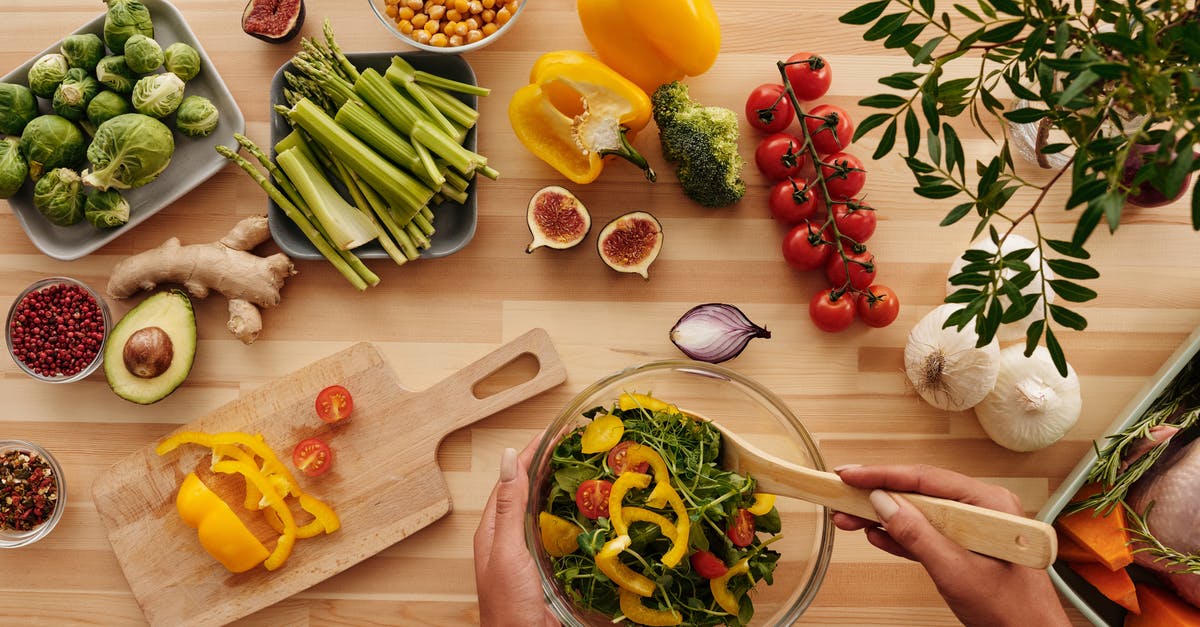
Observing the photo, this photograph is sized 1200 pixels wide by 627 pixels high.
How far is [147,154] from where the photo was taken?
88.6 inches

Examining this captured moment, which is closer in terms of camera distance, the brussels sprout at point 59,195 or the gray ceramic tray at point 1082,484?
the gray ceramic tray at point 1082,484

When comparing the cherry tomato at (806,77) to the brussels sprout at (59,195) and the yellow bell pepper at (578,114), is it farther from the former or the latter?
the brussels sprout at (59,195)

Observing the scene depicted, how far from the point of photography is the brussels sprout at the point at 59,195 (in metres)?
2.27

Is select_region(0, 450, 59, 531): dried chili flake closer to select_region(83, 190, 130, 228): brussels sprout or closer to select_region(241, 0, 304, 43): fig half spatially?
select_region(83, 190, 130, 228): brussels sprout

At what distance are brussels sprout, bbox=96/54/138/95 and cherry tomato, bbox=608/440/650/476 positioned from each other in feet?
6.07

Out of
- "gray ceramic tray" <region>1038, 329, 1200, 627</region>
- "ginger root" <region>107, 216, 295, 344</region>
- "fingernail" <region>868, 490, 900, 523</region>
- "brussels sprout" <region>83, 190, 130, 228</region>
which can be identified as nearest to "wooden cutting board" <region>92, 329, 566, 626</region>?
"ginger root" <region>107, 216, 295, 344</region>

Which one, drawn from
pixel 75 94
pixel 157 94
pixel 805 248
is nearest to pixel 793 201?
pixel 805 248

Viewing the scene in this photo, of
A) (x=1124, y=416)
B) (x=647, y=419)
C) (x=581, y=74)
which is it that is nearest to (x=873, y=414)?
(x=1124, y=416)

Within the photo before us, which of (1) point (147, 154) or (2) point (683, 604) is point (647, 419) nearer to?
(2) point (683, 604)

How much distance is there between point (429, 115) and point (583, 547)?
133 centimetres

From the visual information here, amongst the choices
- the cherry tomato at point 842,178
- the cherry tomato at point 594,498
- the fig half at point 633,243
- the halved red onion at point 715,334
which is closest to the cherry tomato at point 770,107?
the cherry tomato at point 842,178

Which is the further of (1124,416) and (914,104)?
(914,104)

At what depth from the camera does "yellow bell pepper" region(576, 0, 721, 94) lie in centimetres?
213

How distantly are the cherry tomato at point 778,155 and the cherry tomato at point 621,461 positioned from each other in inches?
37.6
